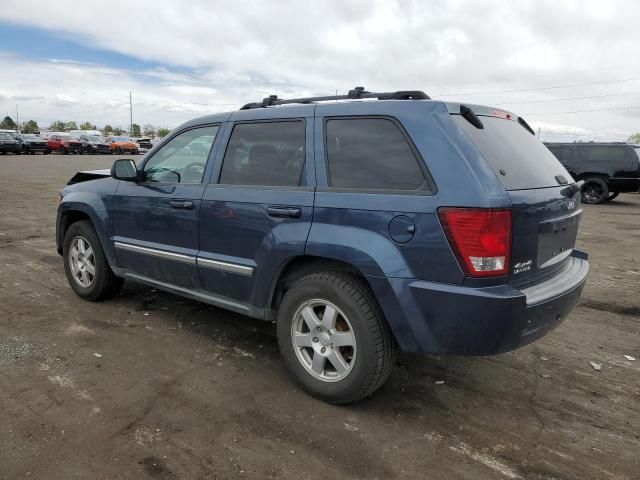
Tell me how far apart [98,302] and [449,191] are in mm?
3784

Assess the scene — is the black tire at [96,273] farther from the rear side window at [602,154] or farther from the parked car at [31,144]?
the parked car at [31,144]

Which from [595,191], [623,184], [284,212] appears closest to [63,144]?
[595,191]

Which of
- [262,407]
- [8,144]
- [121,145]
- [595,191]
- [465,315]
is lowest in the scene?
[262,407]

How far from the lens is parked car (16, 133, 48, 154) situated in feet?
116

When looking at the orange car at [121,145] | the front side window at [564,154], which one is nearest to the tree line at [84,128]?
the orange car at [121,145]

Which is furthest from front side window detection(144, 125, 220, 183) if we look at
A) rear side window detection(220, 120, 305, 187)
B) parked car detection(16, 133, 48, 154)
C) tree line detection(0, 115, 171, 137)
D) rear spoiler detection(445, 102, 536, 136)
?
tree line detection(0, 115, 171, 137)

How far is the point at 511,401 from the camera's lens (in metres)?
3.25

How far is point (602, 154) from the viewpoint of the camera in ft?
50.8

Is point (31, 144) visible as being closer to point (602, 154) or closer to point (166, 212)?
point (602, 154)

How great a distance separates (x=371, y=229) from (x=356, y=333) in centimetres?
62

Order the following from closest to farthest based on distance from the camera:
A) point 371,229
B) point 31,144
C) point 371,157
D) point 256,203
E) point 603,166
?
point 371,229
point 371,157
point 256,203
point 603,166
point 31,144

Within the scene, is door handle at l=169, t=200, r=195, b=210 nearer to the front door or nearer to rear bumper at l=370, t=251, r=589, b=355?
the front door

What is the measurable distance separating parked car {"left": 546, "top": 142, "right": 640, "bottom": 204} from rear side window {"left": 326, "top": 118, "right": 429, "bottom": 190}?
14.4 meters

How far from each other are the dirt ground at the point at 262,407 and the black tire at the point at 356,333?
0.15 m
